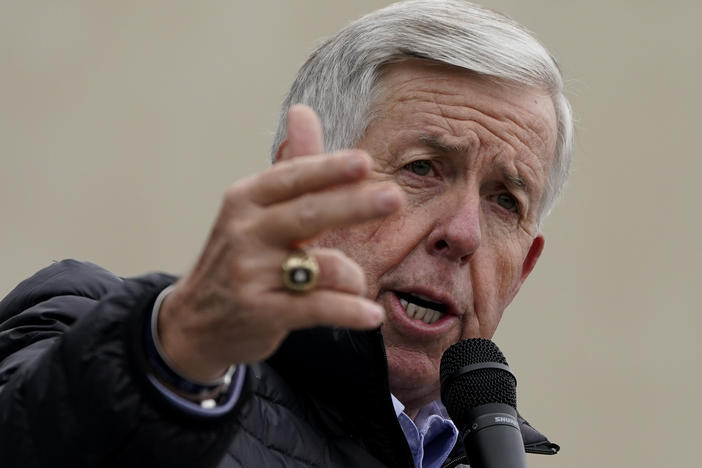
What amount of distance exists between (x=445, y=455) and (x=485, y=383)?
525 millimetres

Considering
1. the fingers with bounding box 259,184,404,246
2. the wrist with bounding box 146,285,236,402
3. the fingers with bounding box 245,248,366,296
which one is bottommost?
the wrist with bounding box 146,285,236,402

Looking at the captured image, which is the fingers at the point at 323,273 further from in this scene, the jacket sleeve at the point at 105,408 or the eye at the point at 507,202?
the eye at the point at 507,202

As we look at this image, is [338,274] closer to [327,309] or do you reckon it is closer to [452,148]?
[327,309]

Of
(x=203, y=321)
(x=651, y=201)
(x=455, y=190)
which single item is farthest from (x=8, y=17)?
(x=203, y=321)

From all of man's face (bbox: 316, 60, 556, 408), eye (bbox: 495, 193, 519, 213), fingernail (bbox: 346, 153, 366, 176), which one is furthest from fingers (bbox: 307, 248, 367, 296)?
eye (bbox: 495, 193, 519, 213)

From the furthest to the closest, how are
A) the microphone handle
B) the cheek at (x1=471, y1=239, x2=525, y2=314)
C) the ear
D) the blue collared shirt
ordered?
the ear, the cheek at (x1=471, y1=239, x2=525, y2=314), the blue collared shirt, the microphone handle

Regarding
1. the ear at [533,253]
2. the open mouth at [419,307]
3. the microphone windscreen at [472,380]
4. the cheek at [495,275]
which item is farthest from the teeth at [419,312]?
the ear at [533,253]

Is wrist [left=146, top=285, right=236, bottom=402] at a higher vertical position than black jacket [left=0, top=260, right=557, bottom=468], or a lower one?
higher

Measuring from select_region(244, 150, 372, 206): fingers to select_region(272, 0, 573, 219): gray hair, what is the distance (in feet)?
5.13

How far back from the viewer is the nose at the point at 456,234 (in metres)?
2.78

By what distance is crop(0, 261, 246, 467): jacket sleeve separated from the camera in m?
1.53

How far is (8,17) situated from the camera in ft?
23.4

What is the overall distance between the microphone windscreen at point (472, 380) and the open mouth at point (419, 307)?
0.33m

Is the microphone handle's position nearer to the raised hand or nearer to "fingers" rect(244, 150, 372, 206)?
the raised hand
